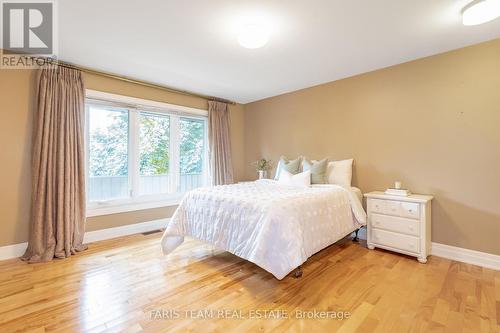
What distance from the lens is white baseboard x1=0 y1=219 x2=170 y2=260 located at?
2.55m

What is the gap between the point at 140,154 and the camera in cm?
362

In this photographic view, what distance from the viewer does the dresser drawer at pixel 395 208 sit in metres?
2.50

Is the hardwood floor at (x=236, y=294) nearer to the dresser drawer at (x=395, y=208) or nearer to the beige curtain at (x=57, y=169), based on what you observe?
the beige curtain at (x=57, y=169)

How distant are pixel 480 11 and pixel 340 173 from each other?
2.02 meters

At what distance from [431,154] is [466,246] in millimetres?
1050

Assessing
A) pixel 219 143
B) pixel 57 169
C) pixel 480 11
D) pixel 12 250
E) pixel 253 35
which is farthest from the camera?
pixel 219 143

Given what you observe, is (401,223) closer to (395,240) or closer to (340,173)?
(395,240)

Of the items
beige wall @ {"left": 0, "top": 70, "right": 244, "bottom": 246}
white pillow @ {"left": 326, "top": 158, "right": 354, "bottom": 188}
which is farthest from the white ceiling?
white pillow @ {"left": 326, "top": 158, "right": 354, "bottom": 188}

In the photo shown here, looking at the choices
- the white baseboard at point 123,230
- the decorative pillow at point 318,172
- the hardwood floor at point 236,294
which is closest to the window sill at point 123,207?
the white baseboard at point 123,230

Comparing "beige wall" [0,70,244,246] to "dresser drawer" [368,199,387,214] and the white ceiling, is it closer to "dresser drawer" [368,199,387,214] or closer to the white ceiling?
the white ceiling

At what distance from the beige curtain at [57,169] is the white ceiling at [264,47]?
0.42 meters

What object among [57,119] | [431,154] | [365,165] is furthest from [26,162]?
[431,154]

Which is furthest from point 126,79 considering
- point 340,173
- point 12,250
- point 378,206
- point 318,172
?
point 378,206

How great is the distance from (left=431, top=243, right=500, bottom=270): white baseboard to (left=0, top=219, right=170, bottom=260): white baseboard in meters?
3.82
